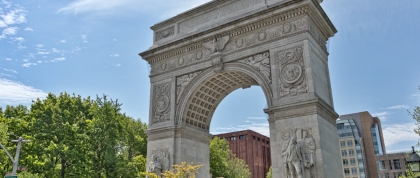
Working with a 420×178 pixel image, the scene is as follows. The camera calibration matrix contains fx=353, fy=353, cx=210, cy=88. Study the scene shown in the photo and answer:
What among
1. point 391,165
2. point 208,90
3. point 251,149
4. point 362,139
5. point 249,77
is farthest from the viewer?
point 362,139

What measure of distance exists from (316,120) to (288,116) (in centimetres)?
165

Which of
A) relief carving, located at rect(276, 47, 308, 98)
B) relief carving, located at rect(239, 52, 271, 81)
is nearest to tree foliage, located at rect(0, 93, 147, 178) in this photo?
relief carving, located at rect(239, 52, 271, 81)

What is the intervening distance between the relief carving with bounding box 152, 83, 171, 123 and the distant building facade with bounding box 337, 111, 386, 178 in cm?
7059

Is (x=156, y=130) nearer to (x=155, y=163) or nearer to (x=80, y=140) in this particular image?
(x=155, y=163)

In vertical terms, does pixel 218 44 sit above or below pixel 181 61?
above

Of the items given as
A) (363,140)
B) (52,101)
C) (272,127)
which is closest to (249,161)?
(363,140)

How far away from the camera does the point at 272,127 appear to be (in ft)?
69.5

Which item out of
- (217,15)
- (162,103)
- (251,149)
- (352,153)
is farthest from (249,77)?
(352,153)

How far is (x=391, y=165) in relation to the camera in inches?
3381

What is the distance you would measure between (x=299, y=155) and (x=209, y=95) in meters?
9.89

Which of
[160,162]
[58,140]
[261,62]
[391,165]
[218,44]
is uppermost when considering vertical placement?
[218,44]

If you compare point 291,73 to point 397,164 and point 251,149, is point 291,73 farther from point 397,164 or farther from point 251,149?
point 397,164

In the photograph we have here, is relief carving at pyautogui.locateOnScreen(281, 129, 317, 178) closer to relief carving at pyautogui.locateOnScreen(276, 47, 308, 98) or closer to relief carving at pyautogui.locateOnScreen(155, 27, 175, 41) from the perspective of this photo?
relief carving at pyautogui.locateOnScreen(276, 47, 308, 98)

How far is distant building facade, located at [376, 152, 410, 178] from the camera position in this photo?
84.0m
